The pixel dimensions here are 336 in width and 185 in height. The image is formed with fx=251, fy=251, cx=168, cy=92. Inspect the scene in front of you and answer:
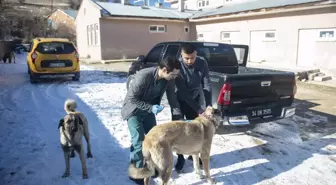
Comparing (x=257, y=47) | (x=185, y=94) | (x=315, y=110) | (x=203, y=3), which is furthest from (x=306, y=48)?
(x=203, y=3)

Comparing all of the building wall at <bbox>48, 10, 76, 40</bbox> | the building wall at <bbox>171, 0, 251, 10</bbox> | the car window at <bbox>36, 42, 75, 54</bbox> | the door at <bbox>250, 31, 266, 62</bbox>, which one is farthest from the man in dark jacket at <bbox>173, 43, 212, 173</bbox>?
the building wall at <bbox>48, 10, 76, 40</bbox>

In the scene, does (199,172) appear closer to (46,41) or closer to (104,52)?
(46,41)

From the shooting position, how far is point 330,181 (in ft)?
11.5

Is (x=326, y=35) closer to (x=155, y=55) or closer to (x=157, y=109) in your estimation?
(x=155, y=55)

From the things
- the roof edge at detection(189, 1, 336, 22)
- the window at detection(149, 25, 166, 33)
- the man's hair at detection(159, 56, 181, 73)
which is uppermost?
the roof edge at detection(189, 1, 336, 22)

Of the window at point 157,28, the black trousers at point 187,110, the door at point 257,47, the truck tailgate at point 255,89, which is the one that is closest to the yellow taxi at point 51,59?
Result: the truck tailgate at point 255,89

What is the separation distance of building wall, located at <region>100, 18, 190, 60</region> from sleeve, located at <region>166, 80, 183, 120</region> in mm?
16774

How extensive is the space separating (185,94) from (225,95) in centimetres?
84

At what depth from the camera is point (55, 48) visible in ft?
33.2

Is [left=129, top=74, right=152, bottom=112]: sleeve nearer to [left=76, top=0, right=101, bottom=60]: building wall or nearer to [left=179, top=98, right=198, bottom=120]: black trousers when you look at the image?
[left=179, top=98, right=198, bottom=120]: black trousers

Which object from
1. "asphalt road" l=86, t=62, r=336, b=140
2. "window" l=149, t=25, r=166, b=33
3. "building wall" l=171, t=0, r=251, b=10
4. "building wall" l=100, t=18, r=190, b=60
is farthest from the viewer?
"building wall" l=171, t=0, r=251, b=10

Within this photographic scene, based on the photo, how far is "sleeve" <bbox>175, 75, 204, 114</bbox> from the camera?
3575 millimetres

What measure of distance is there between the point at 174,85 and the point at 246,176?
5.52 feet

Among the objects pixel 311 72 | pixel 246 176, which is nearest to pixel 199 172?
pixel 246 176
